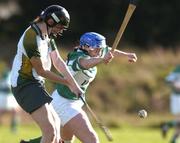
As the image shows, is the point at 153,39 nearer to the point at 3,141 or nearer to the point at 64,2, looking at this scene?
the point at 64,2

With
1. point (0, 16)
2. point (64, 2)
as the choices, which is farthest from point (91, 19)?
point (0, 16)

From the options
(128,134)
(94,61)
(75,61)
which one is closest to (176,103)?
(128,134)

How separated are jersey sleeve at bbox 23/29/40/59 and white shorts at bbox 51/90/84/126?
1202 mm

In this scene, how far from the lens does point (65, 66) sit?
1105cm

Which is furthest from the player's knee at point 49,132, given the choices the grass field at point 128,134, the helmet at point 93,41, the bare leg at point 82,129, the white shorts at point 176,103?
the white shorts at point 176,103

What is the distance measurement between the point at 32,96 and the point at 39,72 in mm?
299

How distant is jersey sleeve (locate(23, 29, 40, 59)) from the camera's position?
1052cm

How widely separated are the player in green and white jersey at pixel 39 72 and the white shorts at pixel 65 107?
2.08 feet

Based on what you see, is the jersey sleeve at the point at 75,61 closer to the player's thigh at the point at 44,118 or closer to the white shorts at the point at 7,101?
the player's thigh at the point at 44,118

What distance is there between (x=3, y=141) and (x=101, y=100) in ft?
45.1

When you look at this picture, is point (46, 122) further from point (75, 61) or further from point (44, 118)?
point (75, 61)

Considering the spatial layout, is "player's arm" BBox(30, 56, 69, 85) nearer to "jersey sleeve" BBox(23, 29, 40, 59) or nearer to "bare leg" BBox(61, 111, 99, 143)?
"jersey sleeve" BBox(23, 29, 40, 59)

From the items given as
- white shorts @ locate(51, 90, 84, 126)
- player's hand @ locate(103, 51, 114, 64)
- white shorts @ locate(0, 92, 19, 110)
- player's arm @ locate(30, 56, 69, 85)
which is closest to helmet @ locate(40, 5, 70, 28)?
player's arm @ locate(30, 56, 69, 85)

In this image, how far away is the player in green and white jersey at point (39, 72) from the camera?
10.6 meters
